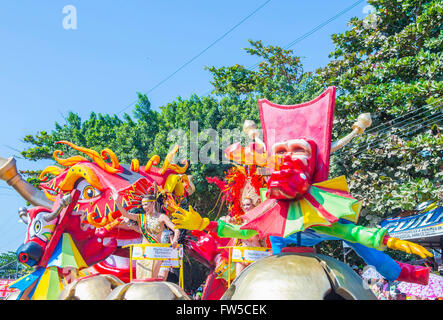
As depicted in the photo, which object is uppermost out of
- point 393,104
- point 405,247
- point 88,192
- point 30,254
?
point 393,104

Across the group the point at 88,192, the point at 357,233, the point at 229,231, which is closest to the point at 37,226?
the point at 88,192

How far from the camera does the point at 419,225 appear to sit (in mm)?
8422

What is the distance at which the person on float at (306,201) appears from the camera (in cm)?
337

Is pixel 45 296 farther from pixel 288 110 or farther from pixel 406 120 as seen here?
pixel 406 120

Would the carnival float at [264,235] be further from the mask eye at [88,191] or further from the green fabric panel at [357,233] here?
the mask eye at [88,191]

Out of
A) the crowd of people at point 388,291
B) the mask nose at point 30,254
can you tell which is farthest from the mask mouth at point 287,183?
the crowd of people at point 388,291

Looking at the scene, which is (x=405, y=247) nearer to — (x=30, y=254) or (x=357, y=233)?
(x=357, y=233)

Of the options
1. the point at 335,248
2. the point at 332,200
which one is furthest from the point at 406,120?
the point at 332,200

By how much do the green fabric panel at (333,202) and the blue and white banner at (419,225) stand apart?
5.26m

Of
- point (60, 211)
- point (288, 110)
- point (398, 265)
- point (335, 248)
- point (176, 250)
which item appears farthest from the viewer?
point (335, 248)

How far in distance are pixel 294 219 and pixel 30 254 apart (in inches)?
151

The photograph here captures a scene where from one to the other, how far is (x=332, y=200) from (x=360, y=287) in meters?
0.70

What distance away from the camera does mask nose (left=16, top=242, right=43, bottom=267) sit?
222 inches
